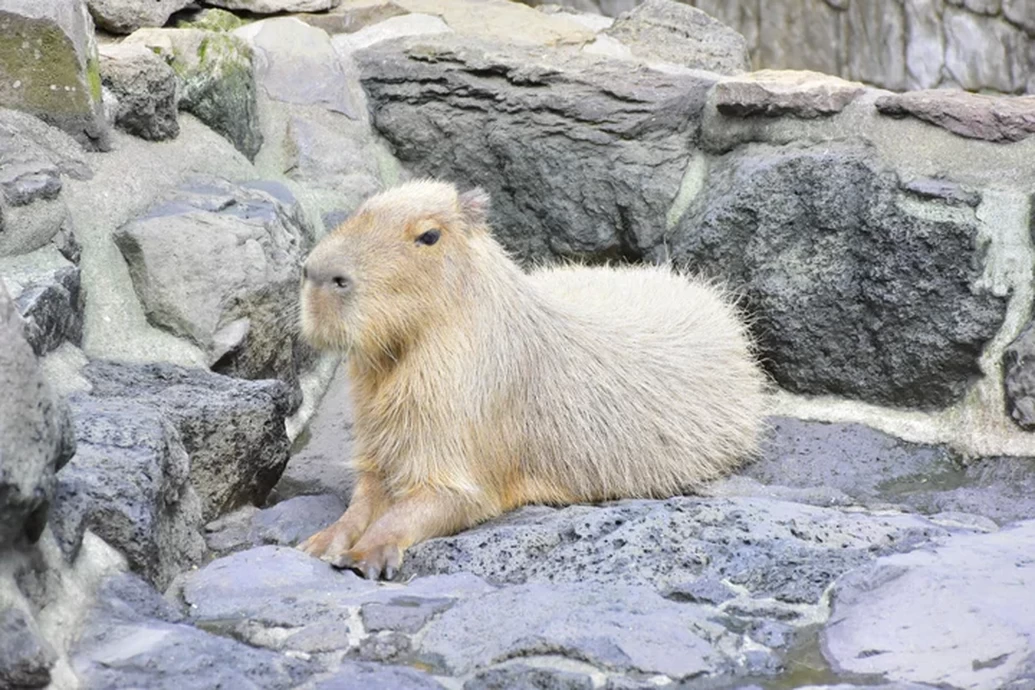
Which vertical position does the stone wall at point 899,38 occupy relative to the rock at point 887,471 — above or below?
above

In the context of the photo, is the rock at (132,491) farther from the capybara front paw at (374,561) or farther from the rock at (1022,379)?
the rock at (1022,379)

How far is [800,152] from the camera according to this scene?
17.4 feet

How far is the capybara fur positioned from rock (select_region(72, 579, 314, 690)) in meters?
0.90

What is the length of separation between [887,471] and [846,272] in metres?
0.79

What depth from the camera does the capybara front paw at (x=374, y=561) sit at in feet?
12.3

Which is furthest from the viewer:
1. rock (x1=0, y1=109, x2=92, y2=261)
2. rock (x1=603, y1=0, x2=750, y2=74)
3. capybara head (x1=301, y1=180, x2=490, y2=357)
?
rock (x1=603, y1=0, x2=750, y2=74)

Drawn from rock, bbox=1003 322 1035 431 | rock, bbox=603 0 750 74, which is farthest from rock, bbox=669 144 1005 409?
rock, bbox=603 0 750 74

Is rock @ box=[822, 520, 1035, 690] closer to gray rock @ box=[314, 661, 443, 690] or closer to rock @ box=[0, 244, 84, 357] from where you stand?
gray rock @ box=[314, 661, 443, 690]

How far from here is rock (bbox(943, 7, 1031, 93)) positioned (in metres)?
8.82

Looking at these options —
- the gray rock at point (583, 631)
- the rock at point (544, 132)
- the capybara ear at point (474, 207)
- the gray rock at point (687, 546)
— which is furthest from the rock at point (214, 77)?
the gray rock at point (583, 631)

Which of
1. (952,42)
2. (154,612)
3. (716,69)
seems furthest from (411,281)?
(952,42)

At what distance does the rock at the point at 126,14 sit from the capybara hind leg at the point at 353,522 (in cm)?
202

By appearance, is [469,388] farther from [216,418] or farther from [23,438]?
[23,438]

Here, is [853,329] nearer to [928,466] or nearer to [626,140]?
[928,466]
